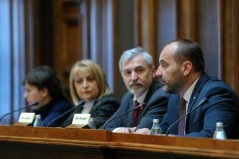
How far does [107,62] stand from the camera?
17.4 feet

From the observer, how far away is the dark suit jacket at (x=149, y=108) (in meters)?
3.54

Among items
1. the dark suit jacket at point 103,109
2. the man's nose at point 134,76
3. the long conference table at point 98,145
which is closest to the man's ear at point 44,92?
the dark suit jacket at point 103,109

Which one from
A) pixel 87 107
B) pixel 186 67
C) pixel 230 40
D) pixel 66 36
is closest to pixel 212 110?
pixel 186 67

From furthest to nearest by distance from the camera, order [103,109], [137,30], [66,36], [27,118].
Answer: [66,36] < [137,30] < [103,109] < [27,118]

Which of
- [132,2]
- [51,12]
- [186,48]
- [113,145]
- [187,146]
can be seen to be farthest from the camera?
[51,12]

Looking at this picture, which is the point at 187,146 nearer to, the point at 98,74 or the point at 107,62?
the point at 98,74

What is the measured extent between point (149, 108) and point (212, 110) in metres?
0.78

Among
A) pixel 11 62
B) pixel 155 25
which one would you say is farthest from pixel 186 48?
pixel 11 62

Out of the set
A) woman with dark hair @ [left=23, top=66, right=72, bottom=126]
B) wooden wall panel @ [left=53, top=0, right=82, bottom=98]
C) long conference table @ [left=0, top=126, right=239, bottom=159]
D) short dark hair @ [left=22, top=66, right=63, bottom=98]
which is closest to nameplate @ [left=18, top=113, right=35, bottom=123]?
long conference table @ [left=0, top=126, right=239, bottom=159]

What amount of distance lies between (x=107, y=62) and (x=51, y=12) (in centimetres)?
119

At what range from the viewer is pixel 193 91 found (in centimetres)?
317

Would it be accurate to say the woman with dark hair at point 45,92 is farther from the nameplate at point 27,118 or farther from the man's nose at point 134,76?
the nameplate at point 27,118

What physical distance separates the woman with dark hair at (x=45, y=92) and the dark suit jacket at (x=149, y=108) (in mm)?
900

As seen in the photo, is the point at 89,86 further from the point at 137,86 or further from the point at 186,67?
the point at 186,67
